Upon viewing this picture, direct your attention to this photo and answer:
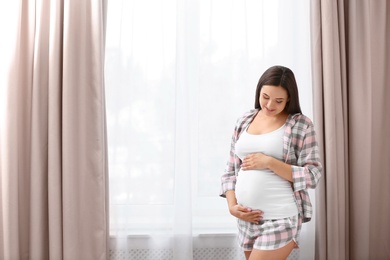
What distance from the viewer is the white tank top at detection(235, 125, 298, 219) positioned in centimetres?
210

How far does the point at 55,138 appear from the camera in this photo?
2578 millimetres

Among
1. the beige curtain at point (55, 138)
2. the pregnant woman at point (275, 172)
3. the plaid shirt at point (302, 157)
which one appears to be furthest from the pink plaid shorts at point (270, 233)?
the beige curtain at point (55, 138)

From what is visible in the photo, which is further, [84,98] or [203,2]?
[203,2]

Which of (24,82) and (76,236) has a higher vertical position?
(24,82)

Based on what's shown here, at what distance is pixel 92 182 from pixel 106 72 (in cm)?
65

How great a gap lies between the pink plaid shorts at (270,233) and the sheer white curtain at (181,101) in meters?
0.62

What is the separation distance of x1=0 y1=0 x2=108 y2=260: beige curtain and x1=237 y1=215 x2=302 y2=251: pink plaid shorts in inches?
35.4

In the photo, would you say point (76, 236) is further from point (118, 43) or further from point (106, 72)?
point (118, 43)

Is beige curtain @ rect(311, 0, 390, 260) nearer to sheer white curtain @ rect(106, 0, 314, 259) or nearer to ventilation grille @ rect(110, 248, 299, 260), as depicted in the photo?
sheer white curtain @ rect(106, 0, 314, 259)

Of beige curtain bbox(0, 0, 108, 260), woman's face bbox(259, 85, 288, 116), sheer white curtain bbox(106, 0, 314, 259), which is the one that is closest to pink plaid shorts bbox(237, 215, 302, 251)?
woman's face bbox(259, 85, 288, 116)

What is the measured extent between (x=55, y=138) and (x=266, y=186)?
1.20 meters

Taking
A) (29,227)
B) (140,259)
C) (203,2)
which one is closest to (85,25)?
(203,2)

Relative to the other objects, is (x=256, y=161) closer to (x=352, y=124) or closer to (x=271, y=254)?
(x=271, y=254)

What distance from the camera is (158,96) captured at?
2.78 m
